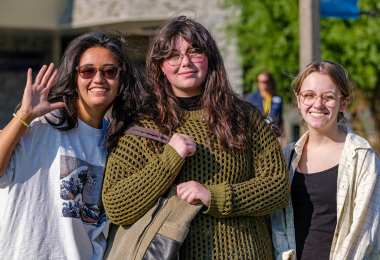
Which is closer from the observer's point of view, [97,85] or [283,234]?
[97,85]

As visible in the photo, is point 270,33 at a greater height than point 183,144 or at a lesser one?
greater

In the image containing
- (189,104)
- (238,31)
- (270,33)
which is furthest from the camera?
(238,31)

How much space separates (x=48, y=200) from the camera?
Answer: 90.4 inches

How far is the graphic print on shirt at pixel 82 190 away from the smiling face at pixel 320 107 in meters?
1.24

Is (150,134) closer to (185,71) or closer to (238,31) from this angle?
(185,71)

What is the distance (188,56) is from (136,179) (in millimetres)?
709

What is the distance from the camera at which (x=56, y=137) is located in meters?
2.36

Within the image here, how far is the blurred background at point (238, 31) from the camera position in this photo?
7.84m

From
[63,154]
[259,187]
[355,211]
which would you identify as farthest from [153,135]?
[355,211]

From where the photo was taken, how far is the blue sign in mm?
4887

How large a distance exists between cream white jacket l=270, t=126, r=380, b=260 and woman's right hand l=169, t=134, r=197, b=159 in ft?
2.60

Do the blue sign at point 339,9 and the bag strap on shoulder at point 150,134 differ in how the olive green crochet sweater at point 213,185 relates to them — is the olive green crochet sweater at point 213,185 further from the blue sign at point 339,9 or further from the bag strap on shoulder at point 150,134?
the blue sign at point 339,9

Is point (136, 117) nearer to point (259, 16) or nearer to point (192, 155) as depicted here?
point (192, 155)

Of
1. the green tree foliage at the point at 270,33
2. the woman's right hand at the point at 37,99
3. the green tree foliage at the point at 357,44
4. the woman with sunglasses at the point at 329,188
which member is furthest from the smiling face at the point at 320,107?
the green tree foliage at the point at 270,33
